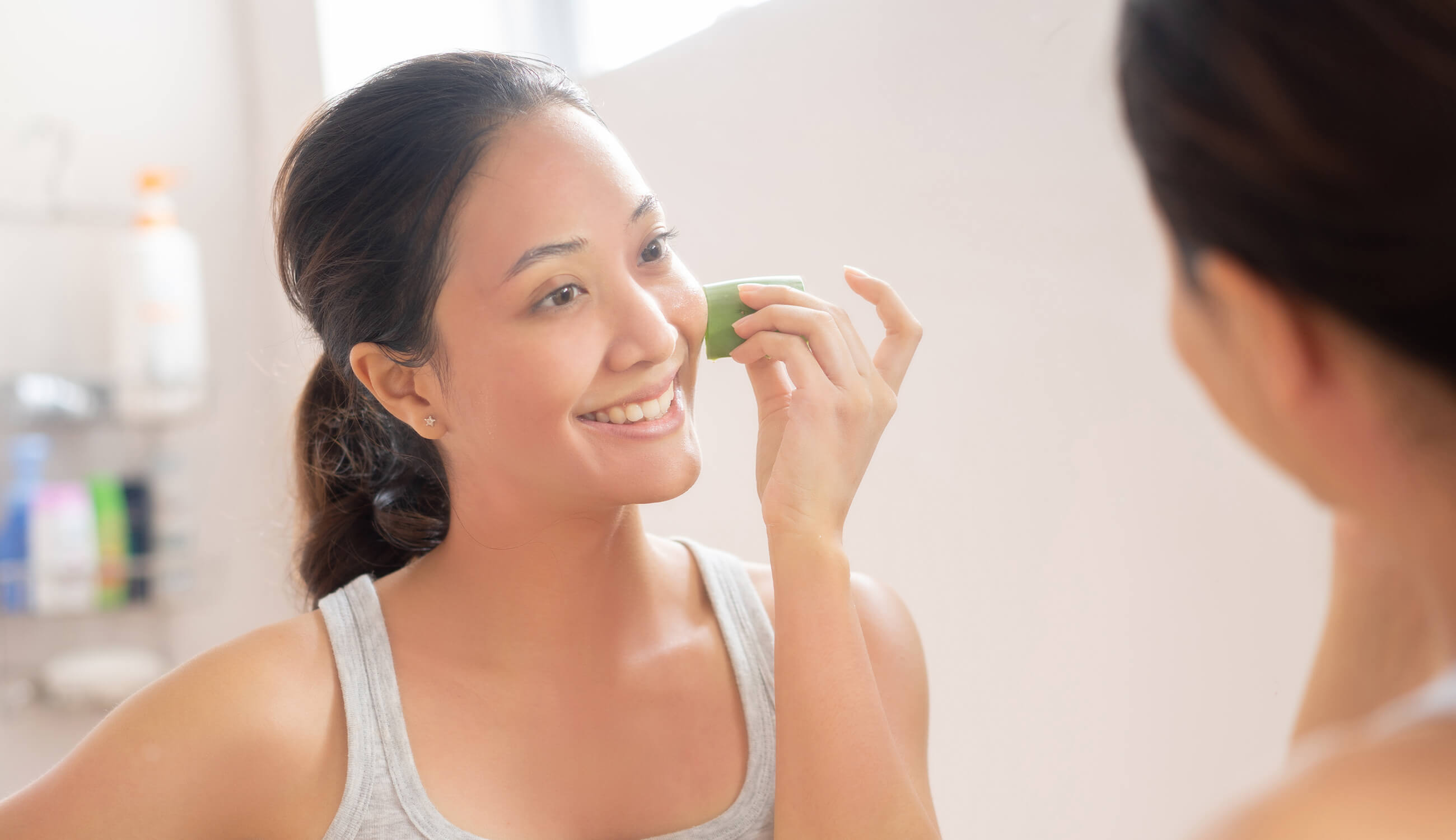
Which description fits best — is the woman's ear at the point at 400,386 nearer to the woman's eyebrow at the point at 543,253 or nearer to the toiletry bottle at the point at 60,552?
the woman's eyebrow at the point at 543,253

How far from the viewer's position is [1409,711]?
1.39 feet

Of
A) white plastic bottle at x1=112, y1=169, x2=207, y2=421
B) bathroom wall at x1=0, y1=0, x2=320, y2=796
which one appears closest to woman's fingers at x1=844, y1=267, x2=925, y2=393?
bathroom wall at x1=0, y1=0, x2=320, y2=796

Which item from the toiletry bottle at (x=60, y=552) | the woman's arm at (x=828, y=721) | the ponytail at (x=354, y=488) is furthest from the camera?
the toiletry bottle at (x=60, y=552)

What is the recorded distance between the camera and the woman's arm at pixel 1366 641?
598mm

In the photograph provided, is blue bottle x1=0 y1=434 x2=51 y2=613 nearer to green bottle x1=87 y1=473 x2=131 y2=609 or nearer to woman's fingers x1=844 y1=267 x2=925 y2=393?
green bottle x1=87 y1=473 x2=131 y2=609

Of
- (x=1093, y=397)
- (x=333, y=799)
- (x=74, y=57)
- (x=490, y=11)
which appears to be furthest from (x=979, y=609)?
(x=74, y=57)

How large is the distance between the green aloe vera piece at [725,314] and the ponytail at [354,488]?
315 mm

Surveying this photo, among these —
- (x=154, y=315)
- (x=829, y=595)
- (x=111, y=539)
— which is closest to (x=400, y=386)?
(x=829, y=595)

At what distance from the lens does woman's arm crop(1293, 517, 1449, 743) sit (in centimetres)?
60

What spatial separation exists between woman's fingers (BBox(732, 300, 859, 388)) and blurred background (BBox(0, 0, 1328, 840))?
170 mm

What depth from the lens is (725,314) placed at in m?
0.95

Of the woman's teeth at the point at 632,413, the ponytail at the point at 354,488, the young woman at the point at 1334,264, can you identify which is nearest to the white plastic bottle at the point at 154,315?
the ponytail at the point at 354,488

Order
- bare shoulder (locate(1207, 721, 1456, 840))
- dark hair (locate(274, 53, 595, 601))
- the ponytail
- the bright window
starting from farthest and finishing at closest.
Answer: the bright window
the ponytail
dark hair (locate(274, 53, 595, 601))
bare shoulder (locate(1207, 721, 1456, 840))

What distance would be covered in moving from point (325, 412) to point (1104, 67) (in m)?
0.76
